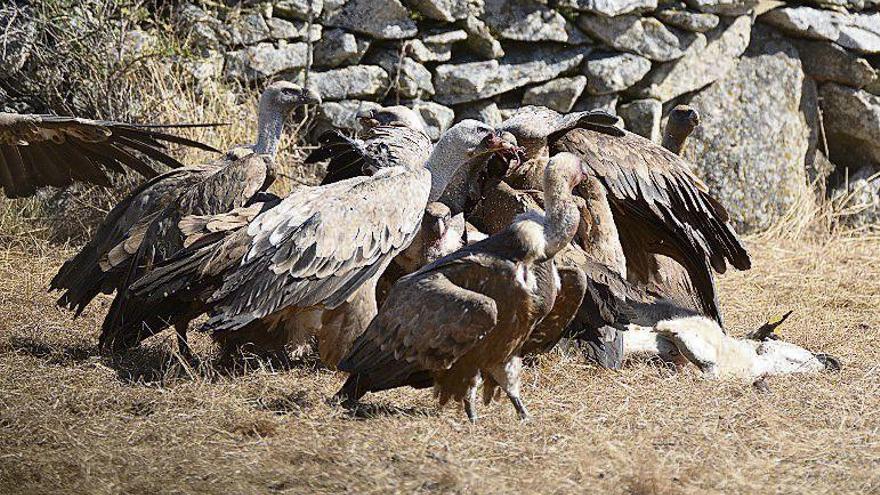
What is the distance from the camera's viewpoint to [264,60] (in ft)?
26.7

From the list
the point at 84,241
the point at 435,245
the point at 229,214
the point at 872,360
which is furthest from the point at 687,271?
the point at 84,241

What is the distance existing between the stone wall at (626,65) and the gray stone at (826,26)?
1 centimetres

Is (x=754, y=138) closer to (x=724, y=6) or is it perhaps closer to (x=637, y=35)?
(x=724, y=6)

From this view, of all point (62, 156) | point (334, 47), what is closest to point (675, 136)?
point (334, 47)

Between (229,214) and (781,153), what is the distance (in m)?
5.33

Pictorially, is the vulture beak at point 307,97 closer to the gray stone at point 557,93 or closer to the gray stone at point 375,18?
the gray stone at point 375,18

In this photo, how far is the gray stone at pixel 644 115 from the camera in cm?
894

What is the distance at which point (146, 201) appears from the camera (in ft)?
19.5

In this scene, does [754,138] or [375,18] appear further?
[754,138]

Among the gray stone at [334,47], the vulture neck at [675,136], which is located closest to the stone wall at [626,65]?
the gray stone at [334,47]

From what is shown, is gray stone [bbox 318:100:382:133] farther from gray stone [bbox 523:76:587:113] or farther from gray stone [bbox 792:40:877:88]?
gray stone [bbox 792:40:877:88]

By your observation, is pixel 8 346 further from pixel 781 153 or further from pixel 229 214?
Answer: pixel 781 153

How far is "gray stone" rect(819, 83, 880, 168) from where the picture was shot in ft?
31.6

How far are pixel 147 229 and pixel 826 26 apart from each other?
5.90 meters
